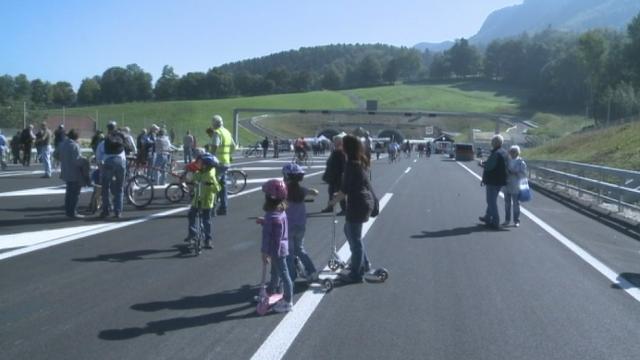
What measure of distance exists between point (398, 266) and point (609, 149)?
41.1 meters

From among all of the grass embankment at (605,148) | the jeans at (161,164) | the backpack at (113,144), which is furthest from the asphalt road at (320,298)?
the grass embankment at (605,148)

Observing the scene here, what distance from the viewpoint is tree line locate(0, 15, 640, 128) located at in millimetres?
102562

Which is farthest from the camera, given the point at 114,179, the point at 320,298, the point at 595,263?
the point at 114,179

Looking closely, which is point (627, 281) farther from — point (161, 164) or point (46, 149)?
point (46, 149)

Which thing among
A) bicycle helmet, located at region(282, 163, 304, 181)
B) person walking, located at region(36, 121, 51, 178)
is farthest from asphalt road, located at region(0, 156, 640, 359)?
person walking, located at region(36, 121, 51, 178)

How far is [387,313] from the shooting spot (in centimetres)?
761

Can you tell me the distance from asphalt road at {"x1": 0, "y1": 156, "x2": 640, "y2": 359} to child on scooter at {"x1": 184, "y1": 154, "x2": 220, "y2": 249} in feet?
1.67

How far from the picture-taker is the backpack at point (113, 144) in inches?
582

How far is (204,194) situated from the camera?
36.3 ft

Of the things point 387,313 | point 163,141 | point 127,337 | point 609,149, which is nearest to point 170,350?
point 127,337

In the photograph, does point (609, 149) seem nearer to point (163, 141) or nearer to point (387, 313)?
point (163, 141)

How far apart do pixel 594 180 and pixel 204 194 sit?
13673 millimetres

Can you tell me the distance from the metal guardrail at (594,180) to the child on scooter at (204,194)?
9827mm

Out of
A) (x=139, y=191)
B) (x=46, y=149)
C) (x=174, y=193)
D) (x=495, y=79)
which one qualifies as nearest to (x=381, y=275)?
(x=139, y=191)
